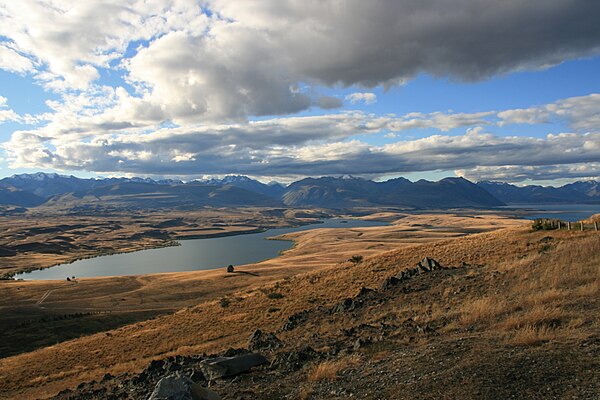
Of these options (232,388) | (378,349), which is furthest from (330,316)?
(232,388)

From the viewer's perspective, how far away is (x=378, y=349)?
14.2m

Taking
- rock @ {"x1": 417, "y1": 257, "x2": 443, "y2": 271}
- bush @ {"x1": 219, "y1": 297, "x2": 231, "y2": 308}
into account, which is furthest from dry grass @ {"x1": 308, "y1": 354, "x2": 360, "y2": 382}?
bush @ {"x1": 219, "y1": 297, "x2": 231, "y2": 308}

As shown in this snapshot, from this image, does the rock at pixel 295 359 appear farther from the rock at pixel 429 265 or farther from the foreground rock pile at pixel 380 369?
the rock at pixel 429 265

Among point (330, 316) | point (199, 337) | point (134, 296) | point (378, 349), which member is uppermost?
point (378, 349)

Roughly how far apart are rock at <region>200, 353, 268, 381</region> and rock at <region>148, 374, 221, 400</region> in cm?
311

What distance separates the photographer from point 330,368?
12586mm

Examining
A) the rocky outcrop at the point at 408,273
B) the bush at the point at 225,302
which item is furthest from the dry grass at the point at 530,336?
the bush at the point at 225,302

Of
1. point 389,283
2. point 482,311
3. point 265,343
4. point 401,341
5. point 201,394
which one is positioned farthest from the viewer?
point 389,283

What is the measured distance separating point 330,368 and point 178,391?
4.63 m

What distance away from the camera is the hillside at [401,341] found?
10.3 meters

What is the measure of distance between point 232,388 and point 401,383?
5190mm

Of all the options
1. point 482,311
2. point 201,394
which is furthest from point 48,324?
point 482,311

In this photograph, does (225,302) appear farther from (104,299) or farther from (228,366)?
(104,299)

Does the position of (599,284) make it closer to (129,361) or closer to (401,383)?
(401,383)
